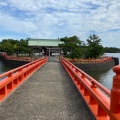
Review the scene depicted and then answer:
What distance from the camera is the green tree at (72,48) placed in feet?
188

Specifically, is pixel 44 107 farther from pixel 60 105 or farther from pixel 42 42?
pixel 42 42

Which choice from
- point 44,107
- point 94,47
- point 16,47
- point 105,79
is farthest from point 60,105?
point 16,47

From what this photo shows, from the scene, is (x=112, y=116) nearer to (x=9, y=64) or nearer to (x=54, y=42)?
(x=9, y=64)

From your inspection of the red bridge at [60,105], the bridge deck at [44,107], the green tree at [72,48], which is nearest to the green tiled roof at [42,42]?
the green tree at [72,48]

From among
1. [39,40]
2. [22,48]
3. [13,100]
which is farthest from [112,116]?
[39,40]

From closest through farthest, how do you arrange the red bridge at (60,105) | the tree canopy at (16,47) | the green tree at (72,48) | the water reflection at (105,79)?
the red bridge at (60,105), the water reflection at (105,79), the green tree at (72,48), the tree canopy at (16,47)

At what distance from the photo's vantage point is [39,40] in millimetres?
75688

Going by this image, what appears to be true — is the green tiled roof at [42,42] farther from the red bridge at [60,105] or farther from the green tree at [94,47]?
the red bridge at [60,105]

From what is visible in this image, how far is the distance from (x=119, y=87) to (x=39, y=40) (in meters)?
72.9

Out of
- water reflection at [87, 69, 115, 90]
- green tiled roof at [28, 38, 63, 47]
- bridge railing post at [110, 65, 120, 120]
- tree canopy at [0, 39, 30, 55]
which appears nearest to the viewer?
bridge railing post at [110, 65, 120, 120]

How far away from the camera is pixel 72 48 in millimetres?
61906

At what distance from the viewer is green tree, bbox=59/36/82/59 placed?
57.3 m

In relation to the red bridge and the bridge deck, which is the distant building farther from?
the red bridge

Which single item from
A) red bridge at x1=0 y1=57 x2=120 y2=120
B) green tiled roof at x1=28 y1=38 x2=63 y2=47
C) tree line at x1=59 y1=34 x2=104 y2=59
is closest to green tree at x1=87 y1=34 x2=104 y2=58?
tree line at x1=59 y1=34 x2=104 y2=59
